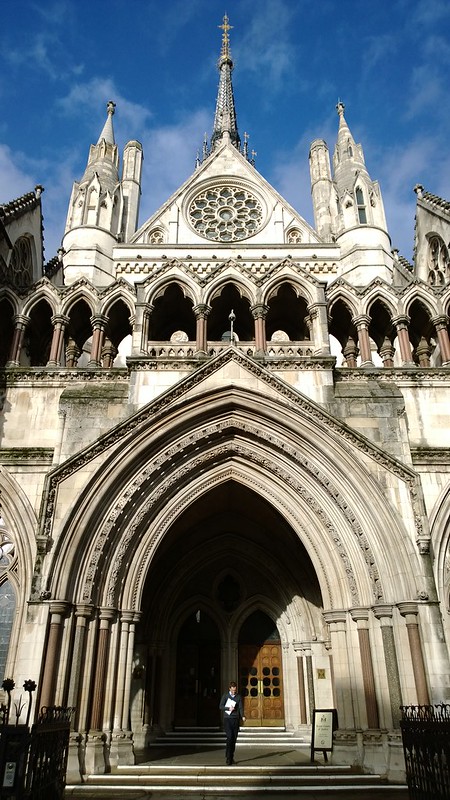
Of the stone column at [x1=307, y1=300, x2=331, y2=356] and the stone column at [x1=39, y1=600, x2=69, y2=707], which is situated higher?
the stone column at [x1=307, y1=300, x2=331, y2=356]

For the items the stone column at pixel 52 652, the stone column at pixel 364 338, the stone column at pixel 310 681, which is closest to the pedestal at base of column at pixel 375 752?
the stone column at pixel 310 681

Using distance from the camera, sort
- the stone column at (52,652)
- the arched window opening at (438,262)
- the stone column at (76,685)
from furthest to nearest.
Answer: the arched window opening at (438,262), the stone column at (52,652), the stone column at (76,685)

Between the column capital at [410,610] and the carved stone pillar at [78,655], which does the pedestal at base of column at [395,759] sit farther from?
the carved stone pillar at [78,655]

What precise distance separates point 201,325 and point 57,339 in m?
3.81

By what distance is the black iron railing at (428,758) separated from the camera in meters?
6.85

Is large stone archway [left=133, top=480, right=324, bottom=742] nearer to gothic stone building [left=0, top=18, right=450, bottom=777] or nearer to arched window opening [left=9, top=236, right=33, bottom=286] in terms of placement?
gothic stone building [left=0, top=18, right=450, bottom=777]

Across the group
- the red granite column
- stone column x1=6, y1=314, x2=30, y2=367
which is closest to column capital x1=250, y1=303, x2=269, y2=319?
stone column x1=6, y1=314, x2=30, y2=367

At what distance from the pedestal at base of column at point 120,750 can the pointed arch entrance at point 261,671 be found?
5063 mm

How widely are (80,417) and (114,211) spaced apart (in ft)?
41.2

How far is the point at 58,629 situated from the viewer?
1087 centimetres

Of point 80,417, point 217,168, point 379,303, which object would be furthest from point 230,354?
point 217,168

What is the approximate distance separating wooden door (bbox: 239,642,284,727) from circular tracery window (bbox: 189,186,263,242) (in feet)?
50.9

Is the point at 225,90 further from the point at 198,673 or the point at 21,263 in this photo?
the point at 198,673

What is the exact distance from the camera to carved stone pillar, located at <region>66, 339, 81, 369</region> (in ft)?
50.9
